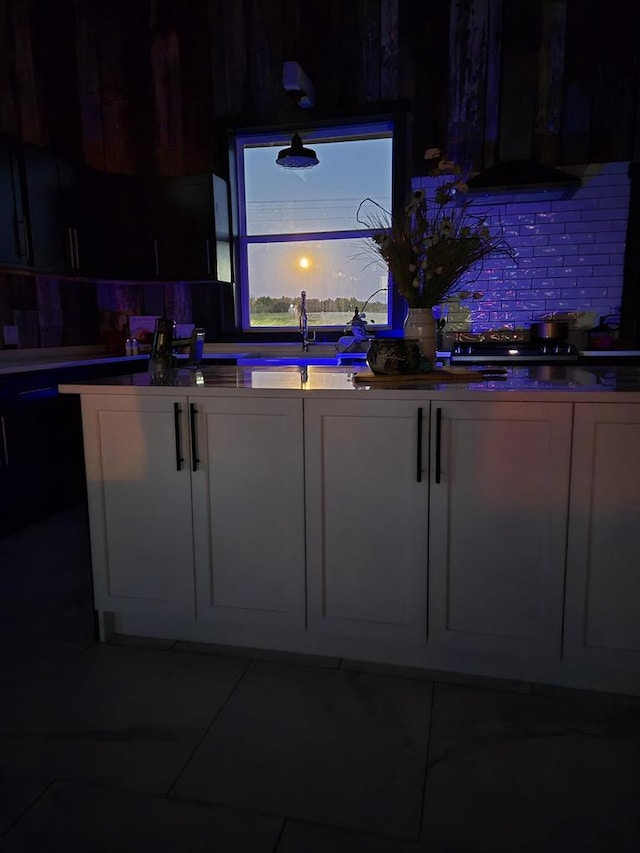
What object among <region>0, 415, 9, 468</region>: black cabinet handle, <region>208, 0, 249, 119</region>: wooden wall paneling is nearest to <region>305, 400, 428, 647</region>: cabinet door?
<region>0, 415, 9, 468</region>: black cabinet handle

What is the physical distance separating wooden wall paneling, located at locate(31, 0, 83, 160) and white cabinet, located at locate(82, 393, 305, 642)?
3051 millimetres

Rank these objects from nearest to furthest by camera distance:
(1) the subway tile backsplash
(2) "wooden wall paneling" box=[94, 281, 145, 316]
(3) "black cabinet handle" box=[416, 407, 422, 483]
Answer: (3) "black cabinet handle" box=[416, 407, 422, 483] < (1) the subway tile backsplash < (2) "wooden wall paneling" box=[94, 281, 145, 316]

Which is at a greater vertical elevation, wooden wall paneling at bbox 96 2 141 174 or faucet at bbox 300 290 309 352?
wooden wall paneling at bbox 96 2 141 174

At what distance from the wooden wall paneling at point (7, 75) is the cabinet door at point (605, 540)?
166 inches

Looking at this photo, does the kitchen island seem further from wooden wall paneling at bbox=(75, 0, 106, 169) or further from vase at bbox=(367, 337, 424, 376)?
wooden wall paneling at bbox=(75, 0, 106, 169)

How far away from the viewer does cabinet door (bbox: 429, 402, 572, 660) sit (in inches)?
71.4

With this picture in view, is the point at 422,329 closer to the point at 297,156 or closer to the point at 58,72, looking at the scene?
the point at 297,156

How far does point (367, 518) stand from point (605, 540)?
28.0 inches

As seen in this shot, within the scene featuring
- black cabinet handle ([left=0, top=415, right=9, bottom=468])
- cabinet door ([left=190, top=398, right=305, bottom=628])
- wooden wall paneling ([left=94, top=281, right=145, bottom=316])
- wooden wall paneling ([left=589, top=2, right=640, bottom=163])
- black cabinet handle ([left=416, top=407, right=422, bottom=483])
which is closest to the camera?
black cabinet handle ([left=416, top=407, right=422, bottom=483])

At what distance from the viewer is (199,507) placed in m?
2.12

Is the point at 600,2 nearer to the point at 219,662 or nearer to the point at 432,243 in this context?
the point at 432,243

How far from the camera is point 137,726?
1.77 metres

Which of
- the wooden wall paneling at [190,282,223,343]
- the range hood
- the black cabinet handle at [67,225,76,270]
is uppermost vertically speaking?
the range hood

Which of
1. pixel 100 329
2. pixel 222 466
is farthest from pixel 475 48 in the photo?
pixel 222 466
